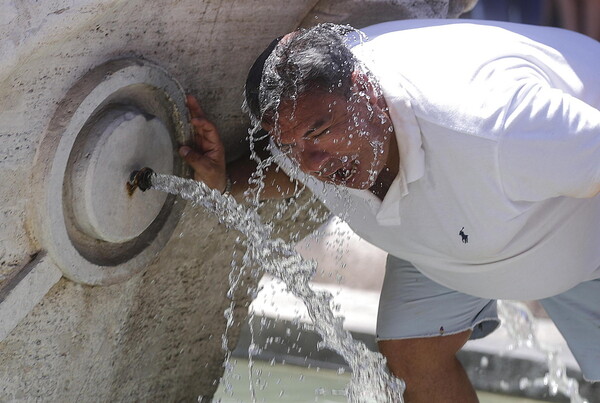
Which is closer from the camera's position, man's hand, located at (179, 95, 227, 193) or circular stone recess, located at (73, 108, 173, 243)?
circular stone recess, located at (73, 108, 173, 243)

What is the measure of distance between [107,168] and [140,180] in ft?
0.47

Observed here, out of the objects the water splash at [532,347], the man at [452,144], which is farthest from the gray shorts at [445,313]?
the water splash at [532,347]

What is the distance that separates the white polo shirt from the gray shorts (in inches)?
6.4

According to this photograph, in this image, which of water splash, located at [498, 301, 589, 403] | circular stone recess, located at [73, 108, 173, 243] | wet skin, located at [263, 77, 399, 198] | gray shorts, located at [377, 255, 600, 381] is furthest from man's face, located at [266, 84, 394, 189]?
water splash, located at [498, 301, 589, 403]

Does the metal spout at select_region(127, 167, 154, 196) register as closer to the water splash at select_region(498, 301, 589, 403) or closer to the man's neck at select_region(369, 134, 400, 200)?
the man's neck at select_region(369, 134, 400, 200)

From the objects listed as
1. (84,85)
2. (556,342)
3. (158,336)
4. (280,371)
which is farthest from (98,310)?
(556,342)

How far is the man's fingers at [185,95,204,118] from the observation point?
2.83 metres

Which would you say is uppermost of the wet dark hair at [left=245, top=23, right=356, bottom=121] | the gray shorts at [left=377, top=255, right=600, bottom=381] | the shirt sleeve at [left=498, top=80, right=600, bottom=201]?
the wet dark hair at [left=245, top=23, right=356, bottom=121]

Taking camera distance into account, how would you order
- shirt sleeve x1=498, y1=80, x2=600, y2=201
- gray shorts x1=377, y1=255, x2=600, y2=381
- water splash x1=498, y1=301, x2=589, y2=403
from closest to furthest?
shirt sleeve x1=498, y1=80, x2=600, y2=201 → gray shorts x1=377, y1=255, x2=600, y2=381 → water splash x1=498, y1=301, x2=589, y2=403

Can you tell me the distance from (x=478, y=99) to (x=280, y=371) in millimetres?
2316

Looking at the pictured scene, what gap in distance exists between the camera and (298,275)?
3.11 meters

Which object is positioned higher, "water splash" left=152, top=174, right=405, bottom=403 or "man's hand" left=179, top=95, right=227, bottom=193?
"man's hand" left=179, top=95, right=227, bottom=193

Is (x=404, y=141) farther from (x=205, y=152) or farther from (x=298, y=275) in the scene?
(x=298, y=275)

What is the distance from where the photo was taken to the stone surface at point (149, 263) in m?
2.33
